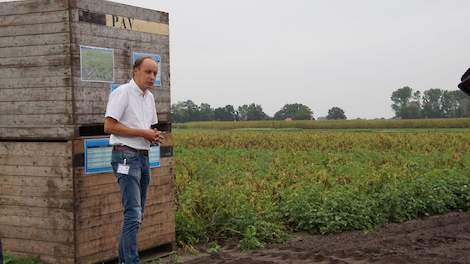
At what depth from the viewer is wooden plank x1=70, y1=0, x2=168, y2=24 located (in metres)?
5.55

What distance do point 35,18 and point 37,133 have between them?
1.06 m

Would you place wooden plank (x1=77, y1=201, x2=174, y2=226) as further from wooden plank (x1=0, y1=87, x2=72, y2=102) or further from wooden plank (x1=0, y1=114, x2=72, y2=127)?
wooden plank (x1=0, y1=87, x2=72, y2=102)

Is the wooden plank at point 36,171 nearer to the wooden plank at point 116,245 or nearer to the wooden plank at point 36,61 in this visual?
the wooden plank at point 116,245

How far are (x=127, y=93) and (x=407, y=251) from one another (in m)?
3.60

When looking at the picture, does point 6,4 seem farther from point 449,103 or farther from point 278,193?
point 449,103

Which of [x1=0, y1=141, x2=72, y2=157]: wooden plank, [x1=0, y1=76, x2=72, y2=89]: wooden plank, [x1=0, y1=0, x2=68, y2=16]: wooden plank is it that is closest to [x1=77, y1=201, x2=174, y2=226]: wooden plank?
[x1=0, y1=141, x2=72, y2=157]: wooden plank

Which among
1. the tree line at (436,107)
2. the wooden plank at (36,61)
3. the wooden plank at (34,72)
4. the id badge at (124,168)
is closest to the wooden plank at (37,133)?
the wooden plank at (34,72)

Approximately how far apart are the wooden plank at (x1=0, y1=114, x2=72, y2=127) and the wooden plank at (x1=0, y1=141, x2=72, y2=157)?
0.60 feet

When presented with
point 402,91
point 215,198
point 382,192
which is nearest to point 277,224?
point 215,198

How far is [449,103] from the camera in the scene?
4272 inches

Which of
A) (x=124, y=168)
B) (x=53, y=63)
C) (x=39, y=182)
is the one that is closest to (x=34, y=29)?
(x=53, y=63)

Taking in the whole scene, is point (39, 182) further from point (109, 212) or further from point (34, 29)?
point (34, 29)

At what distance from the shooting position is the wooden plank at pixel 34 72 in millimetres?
5473

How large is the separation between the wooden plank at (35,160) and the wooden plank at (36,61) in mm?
851
